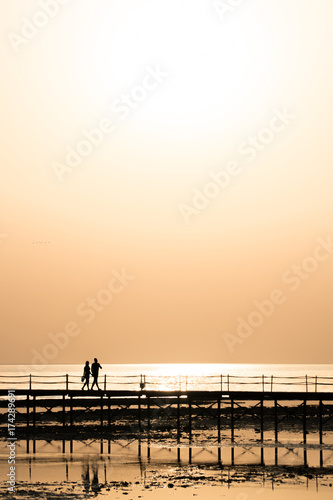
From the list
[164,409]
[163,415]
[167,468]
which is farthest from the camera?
[163,415]

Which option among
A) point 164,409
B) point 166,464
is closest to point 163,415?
point 164,409

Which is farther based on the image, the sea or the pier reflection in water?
the pier reflection in water

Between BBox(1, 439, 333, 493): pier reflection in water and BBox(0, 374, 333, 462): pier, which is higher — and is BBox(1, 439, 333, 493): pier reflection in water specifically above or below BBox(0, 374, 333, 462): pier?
below

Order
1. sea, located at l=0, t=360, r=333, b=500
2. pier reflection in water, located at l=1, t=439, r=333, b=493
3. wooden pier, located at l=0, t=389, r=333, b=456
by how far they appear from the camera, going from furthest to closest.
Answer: wooden pier, located at l=0, t=389, r=333, b=456 < pier reflection in water, located at l=1, t=439, r=333, b=493 < sea, located at l=0, t=360, r=333, b=500

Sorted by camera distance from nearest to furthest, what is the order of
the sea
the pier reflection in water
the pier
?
1. the sea
2. the pier reflection in water
3. the pier

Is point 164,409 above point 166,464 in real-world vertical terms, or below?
above

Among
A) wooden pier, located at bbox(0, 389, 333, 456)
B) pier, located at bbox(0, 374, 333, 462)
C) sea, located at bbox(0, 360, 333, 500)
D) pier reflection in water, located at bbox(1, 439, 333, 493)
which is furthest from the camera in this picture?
wooden pier, located at bbox(0, 389, 333, 456)

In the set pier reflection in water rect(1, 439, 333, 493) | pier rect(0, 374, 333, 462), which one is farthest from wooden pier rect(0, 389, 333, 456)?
pier reflection in water rect(1, 439, 333, 493)

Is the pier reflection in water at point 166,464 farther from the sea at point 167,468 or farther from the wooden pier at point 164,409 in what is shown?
the wooden pier at point 164,409

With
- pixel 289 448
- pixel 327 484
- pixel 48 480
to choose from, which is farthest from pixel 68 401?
pixel 327 484

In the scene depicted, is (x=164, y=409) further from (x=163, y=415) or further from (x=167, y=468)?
(x=167, y=468)

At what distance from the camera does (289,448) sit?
4100 cm

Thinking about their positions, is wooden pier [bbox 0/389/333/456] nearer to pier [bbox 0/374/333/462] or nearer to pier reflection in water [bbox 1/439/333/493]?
pier [bbox 0/374/333/462]

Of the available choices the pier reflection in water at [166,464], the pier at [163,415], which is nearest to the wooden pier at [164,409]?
the pier at [163,415]
